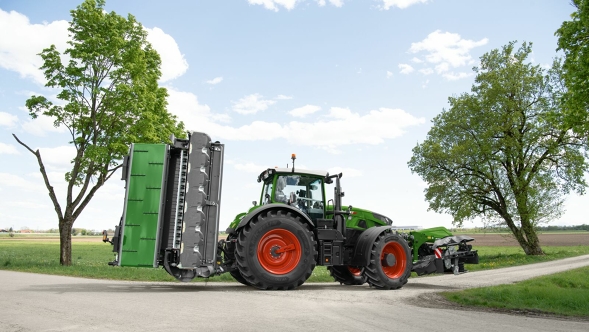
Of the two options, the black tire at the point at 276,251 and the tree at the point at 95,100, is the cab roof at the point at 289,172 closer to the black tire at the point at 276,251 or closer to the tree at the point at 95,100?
the black tire at the point at 276,251

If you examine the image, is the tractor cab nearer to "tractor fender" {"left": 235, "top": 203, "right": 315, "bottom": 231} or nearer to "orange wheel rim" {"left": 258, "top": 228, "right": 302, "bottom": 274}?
"tractor fender" {"left": 235, "top": 203, "right": 315, "bottom": 231}

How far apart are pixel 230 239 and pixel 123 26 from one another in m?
16.0

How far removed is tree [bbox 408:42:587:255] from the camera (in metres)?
30.0

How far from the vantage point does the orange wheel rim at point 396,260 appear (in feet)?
41.7

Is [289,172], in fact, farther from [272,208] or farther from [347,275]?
[347,275]

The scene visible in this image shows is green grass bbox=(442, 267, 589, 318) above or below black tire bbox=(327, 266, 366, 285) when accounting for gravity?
below

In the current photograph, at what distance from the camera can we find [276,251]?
11.6 metres

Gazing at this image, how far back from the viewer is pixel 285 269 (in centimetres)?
1172

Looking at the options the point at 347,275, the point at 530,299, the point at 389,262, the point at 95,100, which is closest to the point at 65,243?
the point at 95,100

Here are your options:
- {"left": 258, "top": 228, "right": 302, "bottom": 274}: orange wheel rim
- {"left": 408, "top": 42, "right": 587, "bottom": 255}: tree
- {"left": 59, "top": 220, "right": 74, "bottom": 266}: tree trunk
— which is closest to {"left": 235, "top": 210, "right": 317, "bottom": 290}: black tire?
{"left": 258, "top": 228, "right": 302, "bottom": 274}: orange wheel rim

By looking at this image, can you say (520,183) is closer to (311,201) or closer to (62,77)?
(311,201)

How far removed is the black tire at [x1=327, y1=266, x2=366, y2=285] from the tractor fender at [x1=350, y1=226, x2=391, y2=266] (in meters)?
1.68

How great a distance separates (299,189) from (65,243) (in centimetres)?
1534

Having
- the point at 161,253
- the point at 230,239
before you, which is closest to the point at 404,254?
the point at 230,239
